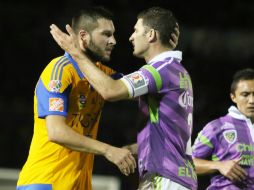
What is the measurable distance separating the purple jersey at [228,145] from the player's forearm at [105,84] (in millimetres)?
1877

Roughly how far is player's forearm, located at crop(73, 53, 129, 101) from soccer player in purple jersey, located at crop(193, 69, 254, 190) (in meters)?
1.76

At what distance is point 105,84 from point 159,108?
14.4 inches

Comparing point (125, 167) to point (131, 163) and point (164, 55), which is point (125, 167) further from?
point (164, 55)

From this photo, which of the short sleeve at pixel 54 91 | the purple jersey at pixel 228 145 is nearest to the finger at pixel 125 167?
the short sleeve at pixel 54 91

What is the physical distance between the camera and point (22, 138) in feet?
27.5

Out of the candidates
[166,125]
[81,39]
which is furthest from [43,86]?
[166,125]

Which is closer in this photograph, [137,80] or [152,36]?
[137,80]

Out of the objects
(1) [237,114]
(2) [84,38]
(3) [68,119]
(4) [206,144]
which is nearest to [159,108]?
(3) [68,119]

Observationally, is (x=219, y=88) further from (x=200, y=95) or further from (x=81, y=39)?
(x=81, y=39)

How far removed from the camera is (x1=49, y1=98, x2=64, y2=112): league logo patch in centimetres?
354

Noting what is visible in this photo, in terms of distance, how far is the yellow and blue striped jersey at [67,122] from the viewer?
3.60 metres

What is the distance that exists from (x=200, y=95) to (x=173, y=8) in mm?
2337

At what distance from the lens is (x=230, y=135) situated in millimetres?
5152

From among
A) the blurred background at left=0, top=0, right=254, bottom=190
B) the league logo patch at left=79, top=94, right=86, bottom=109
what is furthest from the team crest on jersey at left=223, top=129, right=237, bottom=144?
the blurred background at left=0, top=0, right=254, bottom=190
